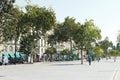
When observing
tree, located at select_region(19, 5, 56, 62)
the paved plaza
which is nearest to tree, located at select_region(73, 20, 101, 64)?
tree, located at select_region(19, 5, 56, 62)

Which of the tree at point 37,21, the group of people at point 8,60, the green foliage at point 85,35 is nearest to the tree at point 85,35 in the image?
the green foliage at point 85,35

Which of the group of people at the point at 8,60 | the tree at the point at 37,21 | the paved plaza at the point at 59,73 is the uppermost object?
the tree at the point at 37,21

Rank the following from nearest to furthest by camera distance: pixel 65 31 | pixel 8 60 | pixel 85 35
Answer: pixel 8 60, pixel 85 35, pixel 65 31

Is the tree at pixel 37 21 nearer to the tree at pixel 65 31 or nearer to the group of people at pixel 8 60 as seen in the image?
the group of people at pixel 8 60

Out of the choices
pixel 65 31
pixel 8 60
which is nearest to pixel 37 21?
pixel 8 60

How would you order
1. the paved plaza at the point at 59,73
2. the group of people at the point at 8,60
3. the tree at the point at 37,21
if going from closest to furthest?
1. the paved plaza at the point at 59,73
2. the group of people at the point at 8,60
3. the tree at the point at 37,21

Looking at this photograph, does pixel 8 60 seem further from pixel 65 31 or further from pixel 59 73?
pixel 65 31

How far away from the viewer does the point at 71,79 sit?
87.7 ft

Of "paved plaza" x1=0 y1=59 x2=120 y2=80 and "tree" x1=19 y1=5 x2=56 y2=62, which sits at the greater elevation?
"tree" x1=19 y1=5 x2=56 y2=62

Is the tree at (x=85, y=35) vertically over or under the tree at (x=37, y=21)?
under

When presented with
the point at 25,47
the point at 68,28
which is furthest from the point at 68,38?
the point at 25,47

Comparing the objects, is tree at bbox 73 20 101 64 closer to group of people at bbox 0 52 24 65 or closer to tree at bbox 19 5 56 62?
tree at bbox 19 5 56 62

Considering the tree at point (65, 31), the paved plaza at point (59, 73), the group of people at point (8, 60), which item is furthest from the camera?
the tree at point (65, 31)

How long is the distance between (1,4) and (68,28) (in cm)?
8543
